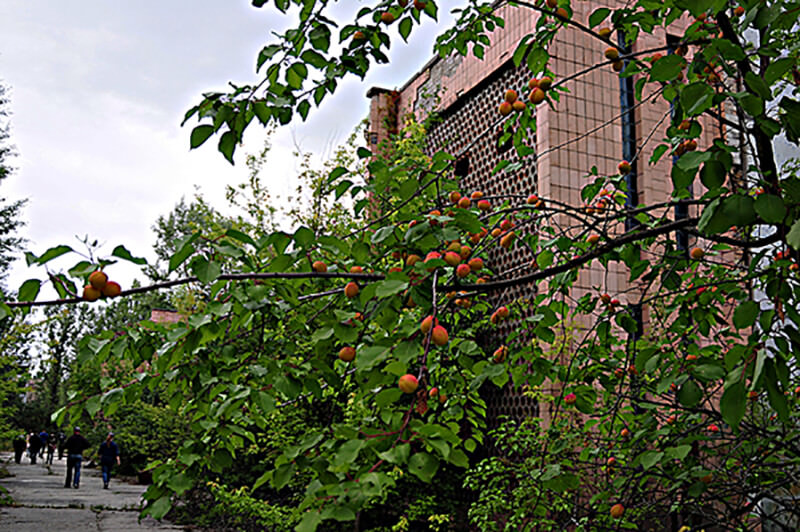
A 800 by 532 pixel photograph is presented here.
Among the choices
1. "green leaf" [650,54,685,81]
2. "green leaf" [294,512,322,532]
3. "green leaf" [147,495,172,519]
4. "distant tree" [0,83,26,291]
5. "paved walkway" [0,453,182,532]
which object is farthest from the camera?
"distant tree" [0,83,26,291]

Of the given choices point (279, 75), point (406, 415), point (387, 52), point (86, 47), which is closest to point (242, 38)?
point (387, 52)

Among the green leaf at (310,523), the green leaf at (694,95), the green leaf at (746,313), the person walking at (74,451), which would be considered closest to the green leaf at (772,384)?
the green leaf at (746,313)

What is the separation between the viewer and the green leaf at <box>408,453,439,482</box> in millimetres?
901

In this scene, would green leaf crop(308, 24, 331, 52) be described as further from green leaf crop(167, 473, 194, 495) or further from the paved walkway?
the paved walkway

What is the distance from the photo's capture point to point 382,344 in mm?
1105

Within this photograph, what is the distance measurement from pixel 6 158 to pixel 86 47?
12145 millimetres

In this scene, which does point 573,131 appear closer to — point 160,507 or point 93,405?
point 93,405

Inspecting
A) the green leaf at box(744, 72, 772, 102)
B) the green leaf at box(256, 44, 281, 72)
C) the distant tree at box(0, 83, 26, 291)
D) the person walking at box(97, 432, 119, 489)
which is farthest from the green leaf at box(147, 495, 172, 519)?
the distant tree at box(0, 83, 26, 291)

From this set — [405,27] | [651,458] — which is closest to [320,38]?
[405,27]

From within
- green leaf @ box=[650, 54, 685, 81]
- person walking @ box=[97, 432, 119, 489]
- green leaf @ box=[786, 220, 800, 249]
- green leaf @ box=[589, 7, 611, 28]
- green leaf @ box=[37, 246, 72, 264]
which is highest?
green leaf @ box=[589, 7, 611, 28]

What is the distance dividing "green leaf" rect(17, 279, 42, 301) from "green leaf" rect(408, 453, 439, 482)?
2.22 feet

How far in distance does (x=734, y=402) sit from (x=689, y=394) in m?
0.34

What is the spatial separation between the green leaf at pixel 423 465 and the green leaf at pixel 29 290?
2.22 ft

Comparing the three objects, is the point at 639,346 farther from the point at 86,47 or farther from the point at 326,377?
the point at 86,47
